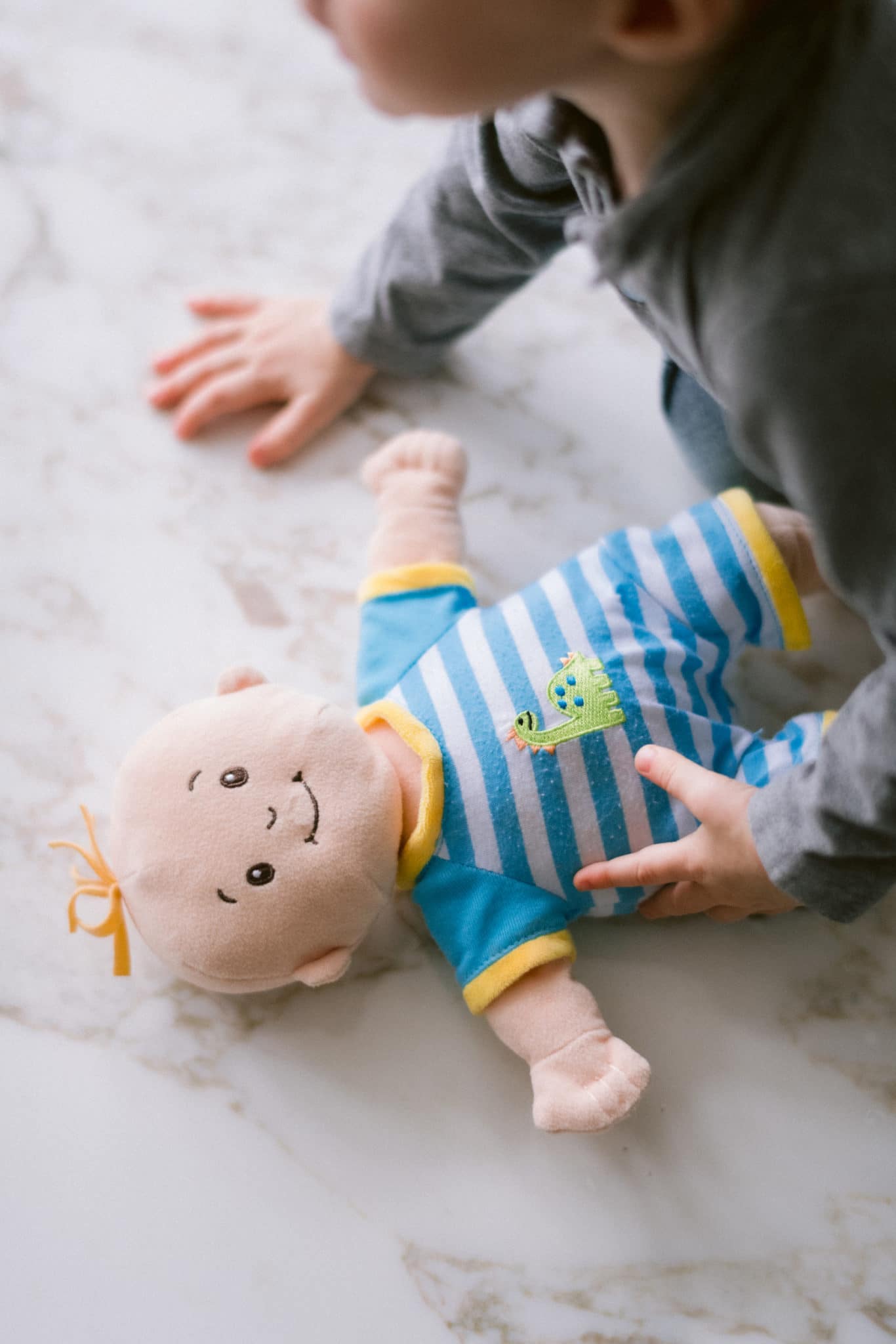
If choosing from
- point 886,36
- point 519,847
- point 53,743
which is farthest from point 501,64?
point 53,743

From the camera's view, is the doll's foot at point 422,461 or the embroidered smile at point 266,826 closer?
the embroidered smile at point 266,826

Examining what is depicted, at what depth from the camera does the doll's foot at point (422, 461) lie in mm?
852

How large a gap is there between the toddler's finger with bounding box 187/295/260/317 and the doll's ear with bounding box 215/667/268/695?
15.9 inches

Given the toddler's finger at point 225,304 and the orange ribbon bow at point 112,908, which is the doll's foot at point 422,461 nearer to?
the toddler's finger at point 225,304

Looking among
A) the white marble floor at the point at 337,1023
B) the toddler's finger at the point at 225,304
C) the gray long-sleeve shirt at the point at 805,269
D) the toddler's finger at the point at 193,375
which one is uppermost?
the gray long-sleeve shirt at the point at 805,269

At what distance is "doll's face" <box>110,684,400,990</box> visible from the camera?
649 millimetres

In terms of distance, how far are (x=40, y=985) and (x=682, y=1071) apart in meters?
0.48

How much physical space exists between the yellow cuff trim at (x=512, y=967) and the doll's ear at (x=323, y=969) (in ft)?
0.30

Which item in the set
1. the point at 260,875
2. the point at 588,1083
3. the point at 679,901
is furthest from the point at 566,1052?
the point at 260,875

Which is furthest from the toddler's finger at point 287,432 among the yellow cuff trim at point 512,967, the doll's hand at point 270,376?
the yellow cuff trim at point 512,967

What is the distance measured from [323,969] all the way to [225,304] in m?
0.62

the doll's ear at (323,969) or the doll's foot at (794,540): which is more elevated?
the doll's foot at (794,540)

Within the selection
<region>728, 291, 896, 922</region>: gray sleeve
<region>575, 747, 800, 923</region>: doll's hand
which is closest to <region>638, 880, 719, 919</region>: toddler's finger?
<region>575, 747, 800, 923</region>: doll's hand

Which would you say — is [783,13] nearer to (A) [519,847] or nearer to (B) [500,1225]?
(A) [519,847]
